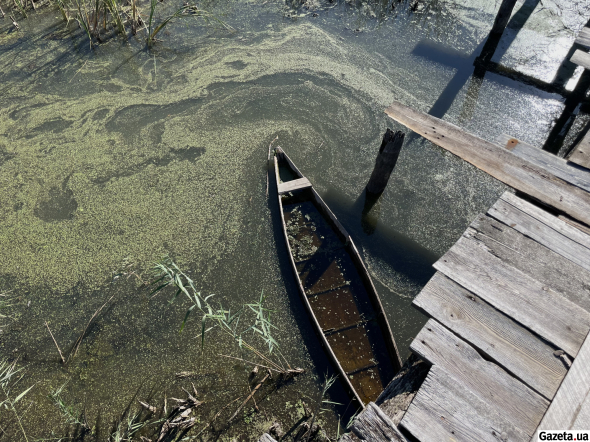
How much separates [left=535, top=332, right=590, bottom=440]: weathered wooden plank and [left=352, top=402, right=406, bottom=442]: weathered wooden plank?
578 millimetres

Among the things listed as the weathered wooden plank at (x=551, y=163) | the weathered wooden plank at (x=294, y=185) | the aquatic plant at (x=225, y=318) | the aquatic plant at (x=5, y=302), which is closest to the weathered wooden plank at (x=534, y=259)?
the weathered wooden plank at (x=551, y=163)

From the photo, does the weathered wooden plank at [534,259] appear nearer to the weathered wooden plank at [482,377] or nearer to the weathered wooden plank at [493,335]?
the weathered wooden plank at [493,335]

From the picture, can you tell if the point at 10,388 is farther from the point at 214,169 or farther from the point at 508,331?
the point at 508,331

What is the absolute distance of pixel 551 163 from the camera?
2639mm

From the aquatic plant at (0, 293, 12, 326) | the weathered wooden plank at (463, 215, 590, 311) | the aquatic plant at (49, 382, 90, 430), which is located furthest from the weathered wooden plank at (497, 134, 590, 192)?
the aquatic plant at (0, 293, 12, 326)

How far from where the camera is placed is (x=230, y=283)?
3.02m

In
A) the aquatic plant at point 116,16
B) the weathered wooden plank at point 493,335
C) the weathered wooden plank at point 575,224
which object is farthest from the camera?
the aquatic plant at point 116,16

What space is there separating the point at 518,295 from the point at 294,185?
6.62ft

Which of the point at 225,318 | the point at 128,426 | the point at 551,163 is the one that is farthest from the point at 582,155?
the point at 128,426

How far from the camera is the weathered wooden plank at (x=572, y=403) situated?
59.3 inches

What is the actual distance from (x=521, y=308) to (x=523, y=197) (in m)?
1.01

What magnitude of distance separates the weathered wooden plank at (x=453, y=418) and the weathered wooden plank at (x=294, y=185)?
2.10 meters

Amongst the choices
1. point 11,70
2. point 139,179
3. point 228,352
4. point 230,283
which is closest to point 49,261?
point 139,179

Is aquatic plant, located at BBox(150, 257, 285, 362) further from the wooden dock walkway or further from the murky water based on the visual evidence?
the wooden dock walkway
